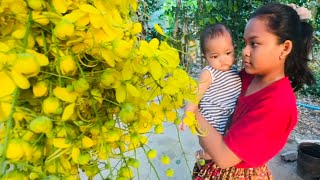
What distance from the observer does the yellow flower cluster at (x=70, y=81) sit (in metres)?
0.31

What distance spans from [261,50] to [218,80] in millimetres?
275

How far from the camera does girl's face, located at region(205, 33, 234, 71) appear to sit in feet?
4.03

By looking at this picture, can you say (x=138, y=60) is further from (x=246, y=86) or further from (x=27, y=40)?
(x=246, y=86)

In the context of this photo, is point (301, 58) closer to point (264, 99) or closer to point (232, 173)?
point (264, 99)

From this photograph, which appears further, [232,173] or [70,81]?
[232,173]

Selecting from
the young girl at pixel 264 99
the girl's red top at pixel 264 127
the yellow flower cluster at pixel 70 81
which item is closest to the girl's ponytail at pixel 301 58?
the young girl at pixel 264 99

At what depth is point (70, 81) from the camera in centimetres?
35

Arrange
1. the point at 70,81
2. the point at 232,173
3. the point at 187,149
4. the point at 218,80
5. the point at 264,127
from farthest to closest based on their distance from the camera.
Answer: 1. the point at 187,149
2. the point at 218,80
3. the point at 232,173
4. the point at 264,127
5. the point at 70,81

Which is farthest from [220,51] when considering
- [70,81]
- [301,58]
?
[70,81]

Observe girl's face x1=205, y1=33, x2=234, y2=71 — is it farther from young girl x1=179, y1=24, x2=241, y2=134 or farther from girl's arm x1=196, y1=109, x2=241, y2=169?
girl's arm x1=196, y1=109, x2=241, y2=169

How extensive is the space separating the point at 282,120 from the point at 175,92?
579mm

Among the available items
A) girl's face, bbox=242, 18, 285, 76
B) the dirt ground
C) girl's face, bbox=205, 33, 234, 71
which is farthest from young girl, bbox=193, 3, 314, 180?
the dirt ground

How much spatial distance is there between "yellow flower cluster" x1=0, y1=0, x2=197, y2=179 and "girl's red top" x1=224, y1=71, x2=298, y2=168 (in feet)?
1.70

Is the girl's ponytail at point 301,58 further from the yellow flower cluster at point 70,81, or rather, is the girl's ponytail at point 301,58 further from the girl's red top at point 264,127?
the yellow flower cluster at point 70,81
